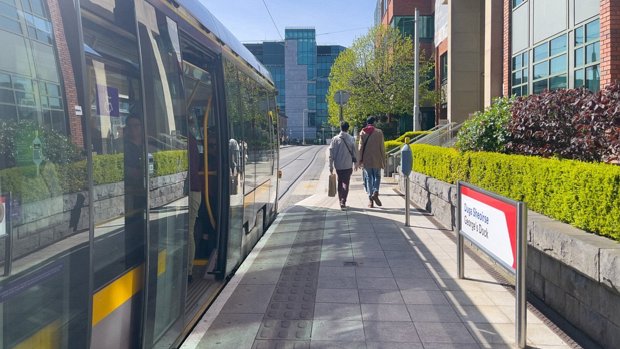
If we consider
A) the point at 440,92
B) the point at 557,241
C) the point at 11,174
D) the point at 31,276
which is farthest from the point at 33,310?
the point at 440,92

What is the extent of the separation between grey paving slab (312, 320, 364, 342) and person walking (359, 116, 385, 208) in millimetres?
6949

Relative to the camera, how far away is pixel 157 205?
3.23 metres

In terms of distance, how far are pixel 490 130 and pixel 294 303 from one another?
4.78m

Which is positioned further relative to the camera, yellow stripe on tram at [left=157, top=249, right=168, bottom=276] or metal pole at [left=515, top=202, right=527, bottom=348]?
metal pole at [left=515, top=202, right=527, bottom=348]

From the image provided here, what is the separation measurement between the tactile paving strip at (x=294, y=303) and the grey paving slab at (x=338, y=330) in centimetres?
7

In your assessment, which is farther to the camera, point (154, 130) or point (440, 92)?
point (440, 92)

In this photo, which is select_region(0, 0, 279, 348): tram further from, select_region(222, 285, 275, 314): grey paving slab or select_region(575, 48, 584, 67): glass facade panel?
select_region(575, 48, 584, 67): glass facade panel

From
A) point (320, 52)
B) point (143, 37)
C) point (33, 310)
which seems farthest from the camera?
point (320, 52)

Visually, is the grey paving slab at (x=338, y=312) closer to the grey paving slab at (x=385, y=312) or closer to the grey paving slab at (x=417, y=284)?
the grey paving slab at (x=385, y=312)

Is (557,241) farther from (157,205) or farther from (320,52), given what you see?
(320,52)

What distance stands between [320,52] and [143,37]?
105 m

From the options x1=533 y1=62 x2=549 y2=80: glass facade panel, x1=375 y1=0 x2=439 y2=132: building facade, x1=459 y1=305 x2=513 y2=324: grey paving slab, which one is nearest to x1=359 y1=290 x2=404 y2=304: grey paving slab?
x1=459 y1=305 x2=513 y2=324: grey paving slab

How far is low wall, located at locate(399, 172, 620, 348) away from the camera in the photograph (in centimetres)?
384

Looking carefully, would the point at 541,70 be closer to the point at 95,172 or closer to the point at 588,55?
the point at 588,55
